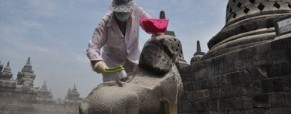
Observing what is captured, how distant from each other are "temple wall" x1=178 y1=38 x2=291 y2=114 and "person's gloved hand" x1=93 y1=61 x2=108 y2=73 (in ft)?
13.1

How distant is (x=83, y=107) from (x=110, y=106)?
1.00ft

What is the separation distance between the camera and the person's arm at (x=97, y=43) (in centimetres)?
306

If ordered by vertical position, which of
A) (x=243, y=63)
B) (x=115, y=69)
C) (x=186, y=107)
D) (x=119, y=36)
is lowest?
(x=186, y=107)

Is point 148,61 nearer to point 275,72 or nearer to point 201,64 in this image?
point 275,72

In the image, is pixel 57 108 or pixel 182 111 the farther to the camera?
pixel 57 108

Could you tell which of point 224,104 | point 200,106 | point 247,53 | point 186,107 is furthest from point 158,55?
point 186,107

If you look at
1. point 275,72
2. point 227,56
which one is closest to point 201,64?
point 227,56

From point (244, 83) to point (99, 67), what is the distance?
162 inches

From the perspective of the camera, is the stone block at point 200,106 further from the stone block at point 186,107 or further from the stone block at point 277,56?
the stone block at point 277,56

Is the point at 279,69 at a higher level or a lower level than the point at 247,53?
lower

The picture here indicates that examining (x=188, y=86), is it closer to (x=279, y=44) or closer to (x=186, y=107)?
(x=186, y=107)

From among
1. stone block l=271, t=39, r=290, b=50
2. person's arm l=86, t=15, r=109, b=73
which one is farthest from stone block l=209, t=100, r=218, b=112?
person's arm l=86, t=15, r=109, b=73

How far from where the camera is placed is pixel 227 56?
6715mm

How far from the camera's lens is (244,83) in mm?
6137
